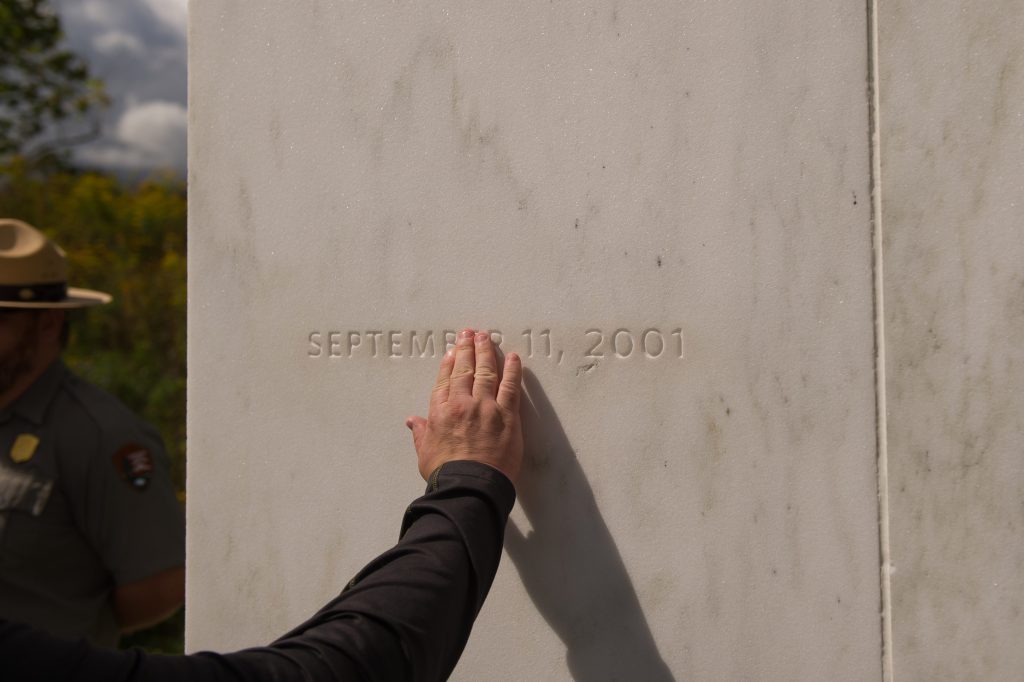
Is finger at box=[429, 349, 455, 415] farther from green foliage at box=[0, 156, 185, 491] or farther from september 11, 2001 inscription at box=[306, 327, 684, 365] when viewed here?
green foliage at box=[0, 156, 185, 491]

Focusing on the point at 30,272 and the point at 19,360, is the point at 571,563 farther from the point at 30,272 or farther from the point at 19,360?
the point at 30,272

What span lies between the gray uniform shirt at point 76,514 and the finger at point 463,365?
Answer: 1234mm

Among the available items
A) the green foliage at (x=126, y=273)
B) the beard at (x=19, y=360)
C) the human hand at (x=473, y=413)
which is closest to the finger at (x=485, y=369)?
the human hand at (x=473, y=413)

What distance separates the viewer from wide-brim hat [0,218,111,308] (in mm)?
2510

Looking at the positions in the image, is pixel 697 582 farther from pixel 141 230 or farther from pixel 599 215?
pixel 141 230

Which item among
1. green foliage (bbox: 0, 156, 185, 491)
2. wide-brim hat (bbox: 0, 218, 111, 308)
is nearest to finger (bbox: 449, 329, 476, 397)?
wide-brim hat (bbox: 0, 218, 111, 308)

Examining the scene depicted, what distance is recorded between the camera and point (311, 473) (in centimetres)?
185

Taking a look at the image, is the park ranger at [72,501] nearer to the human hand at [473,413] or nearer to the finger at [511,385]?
the human hand at [473,413]

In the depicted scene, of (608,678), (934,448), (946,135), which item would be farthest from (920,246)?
(608,678)

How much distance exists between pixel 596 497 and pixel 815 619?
49 centimetres

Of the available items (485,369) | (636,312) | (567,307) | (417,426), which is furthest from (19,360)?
(636,312)

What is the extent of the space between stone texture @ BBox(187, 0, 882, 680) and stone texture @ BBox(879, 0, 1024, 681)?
0.07 meters

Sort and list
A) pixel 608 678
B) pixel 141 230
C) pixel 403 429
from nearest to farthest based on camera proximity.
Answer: pixel 608 678 < pixel 403 429 < pixel 141 230

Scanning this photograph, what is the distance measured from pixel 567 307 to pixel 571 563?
54 centimetres
